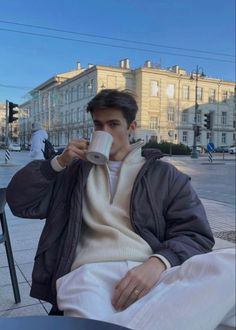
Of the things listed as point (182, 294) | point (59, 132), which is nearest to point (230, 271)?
point (182, 294)

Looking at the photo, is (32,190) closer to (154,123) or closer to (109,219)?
(109,219)

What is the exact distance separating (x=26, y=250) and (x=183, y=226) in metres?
2.66

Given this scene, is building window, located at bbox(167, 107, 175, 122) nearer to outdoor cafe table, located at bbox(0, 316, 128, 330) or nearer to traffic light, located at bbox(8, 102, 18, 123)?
traffic light, located at bbox(8, 102, 18, 123)

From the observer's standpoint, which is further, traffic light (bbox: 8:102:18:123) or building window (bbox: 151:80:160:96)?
building window (bbox: 151:80:160:96)

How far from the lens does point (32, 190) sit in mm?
1605

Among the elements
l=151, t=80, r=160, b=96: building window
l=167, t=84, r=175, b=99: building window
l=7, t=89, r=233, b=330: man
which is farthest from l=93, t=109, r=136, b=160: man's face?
l=167, t=84, r=175, b=99: building window

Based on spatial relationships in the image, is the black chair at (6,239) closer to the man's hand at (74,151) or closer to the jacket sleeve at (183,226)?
the man's hand at (74,151)

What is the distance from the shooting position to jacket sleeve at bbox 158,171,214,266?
4.77 feet

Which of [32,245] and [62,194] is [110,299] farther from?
[32,245]

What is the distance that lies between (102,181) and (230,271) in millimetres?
748

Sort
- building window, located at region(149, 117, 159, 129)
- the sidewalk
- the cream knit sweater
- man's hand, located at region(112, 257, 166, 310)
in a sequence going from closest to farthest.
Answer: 1. man's hand, located at region(112, 257, 166, 310)
2. the cream knit sweater
3. the sidewalk
4. building window, located at region(149, 117, 159, 129)

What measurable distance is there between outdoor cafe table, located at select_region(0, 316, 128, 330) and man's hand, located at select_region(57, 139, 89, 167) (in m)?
0.74

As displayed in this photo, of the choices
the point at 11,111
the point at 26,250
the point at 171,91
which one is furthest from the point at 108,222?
the point at 171,91

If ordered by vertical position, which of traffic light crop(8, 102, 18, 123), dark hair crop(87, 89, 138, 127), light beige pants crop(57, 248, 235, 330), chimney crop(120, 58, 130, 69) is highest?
chimney crop(120, 58, 130, 69)
